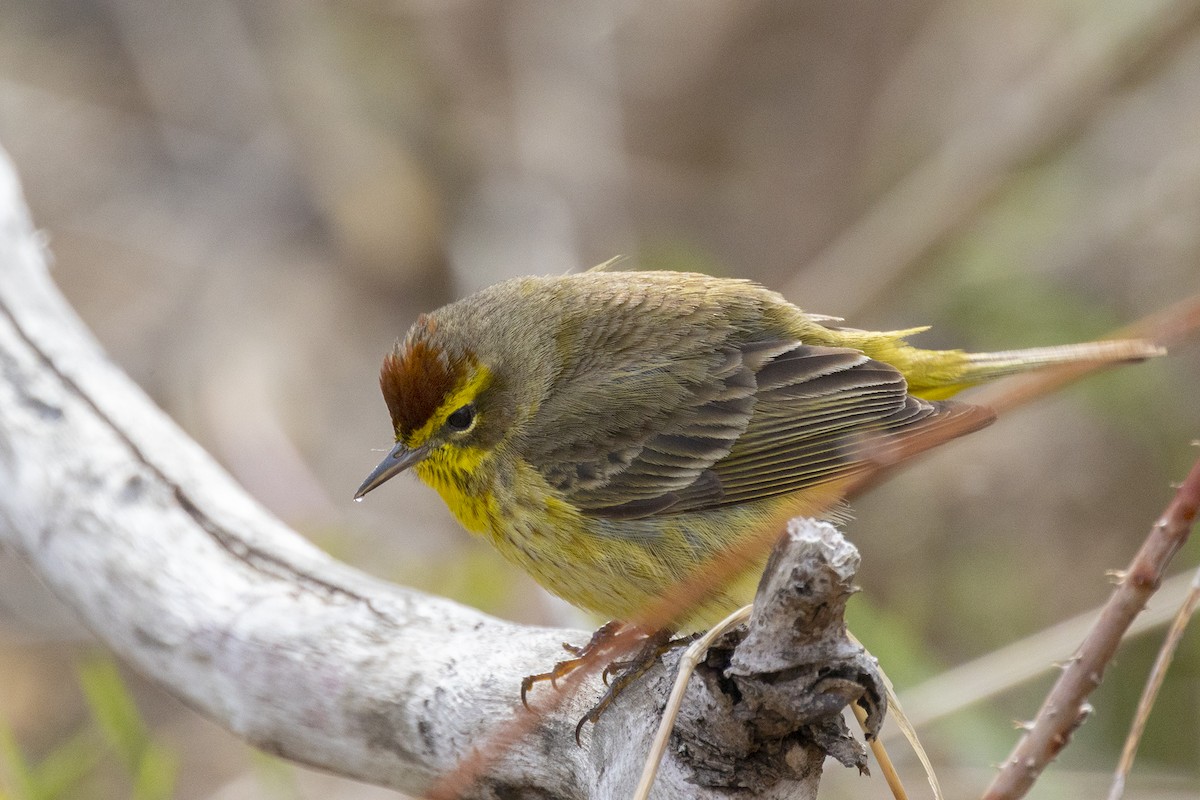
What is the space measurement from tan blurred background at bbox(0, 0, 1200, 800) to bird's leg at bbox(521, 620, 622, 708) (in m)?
2.12

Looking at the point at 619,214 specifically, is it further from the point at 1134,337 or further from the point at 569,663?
the point at 1134,337

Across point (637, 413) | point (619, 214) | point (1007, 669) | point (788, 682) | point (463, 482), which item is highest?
point (619, 214)

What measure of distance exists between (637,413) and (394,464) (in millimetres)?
755

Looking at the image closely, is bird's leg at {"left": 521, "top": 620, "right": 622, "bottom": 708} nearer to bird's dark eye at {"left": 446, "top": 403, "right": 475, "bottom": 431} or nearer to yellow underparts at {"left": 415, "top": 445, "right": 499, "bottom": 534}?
yellow underparts at {"left": 415, "top": 445, "right": 499, "bottom": 534}

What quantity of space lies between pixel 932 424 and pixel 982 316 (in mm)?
3531

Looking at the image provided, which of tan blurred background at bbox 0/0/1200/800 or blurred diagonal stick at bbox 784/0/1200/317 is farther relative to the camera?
tan blurred background at bbox 0/0/1200/800

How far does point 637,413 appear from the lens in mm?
3760

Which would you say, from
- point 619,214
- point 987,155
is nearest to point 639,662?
point 987,155

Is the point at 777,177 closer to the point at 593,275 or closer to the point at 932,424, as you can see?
the point at 593,275

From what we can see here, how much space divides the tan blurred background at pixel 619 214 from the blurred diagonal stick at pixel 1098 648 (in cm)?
322

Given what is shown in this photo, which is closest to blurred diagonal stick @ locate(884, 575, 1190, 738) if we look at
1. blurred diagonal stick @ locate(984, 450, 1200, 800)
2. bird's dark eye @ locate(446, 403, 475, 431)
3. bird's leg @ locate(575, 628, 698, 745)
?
bird's leg @ locate(575, 628, 698, 745)

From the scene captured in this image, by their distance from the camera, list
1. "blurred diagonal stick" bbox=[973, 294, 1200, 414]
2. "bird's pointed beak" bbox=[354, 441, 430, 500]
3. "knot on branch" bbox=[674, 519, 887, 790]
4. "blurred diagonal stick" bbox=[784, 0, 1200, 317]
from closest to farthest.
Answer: "blurred diagonal stick" bbox=[973, 294, 1200, 414] < "knot on branch" bbox=[674, 519, 887, 790] < "bird's pointed beak" bbox=[354, 441, 430, 500] < "blurred diagonal stick" bbox=[784, 0, 1200, 317]

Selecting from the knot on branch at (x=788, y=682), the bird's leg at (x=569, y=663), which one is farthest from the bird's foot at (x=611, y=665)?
the knot on branch at (x=788, y=682)

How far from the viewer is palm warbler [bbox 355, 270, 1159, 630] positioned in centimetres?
355
